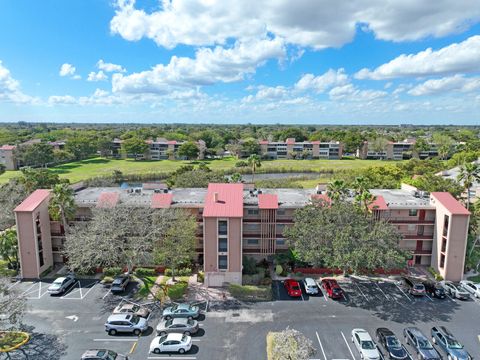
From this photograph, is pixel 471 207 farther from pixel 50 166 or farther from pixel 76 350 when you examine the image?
pixel 50 166

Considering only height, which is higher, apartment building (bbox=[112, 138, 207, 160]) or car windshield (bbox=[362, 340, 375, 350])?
apartment building (bbox=[112, 138, 207, 160])

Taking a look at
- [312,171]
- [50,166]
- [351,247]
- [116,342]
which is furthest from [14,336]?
[50,166]

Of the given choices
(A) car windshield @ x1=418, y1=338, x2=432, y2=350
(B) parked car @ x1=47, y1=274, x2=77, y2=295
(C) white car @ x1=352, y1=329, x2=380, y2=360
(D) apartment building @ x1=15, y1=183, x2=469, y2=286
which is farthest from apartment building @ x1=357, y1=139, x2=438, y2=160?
(B) parked car @ x1=47, y1=274, x2=77, y2=295

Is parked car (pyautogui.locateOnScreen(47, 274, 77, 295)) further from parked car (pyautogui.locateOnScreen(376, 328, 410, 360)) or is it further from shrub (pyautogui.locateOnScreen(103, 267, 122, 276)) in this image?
parked car (pyautogui.locateOnScreen(376, 328, 410, 360))

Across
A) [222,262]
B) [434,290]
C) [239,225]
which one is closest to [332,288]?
[434,290]

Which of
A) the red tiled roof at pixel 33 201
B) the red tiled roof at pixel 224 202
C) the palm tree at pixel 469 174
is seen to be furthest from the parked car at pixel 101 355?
the palm tree at pixel 469 174

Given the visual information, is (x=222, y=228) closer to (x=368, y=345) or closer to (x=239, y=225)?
(x=239, y=225)

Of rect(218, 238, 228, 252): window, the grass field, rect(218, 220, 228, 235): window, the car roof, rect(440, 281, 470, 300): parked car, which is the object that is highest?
rect(218, 220, 228, 235): window

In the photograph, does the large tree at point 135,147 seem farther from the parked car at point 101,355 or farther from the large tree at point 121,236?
the parked car at point 101,355
